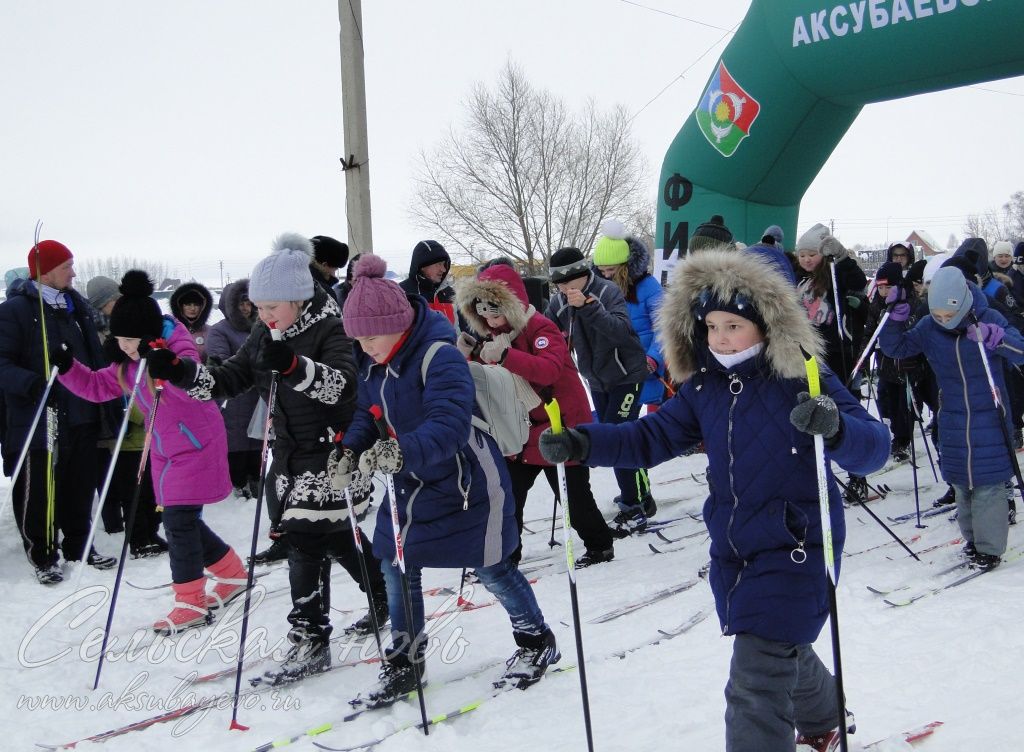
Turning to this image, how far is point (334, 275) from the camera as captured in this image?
5.11 m

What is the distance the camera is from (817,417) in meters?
2.14

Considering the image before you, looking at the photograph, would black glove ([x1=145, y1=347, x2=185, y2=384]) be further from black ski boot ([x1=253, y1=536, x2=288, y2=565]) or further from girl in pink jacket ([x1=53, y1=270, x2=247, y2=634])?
black ski boot ([x1=253, y1=536, x2=288, y2=565])

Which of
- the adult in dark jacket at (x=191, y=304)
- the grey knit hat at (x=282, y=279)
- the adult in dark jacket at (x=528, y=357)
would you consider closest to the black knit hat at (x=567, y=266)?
the adult in dark jacket at (x=528, y=357)

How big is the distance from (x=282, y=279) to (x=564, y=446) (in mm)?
1628

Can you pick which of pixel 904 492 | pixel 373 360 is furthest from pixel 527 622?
pixel 904 492

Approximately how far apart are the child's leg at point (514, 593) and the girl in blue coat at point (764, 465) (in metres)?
0.91

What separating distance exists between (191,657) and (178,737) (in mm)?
819

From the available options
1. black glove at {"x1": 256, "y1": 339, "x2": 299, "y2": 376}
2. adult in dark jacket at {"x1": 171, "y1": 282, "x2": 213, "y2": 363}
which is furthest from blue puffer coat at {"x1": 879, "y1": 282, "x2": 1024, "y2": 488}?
adult in dark jacket at {"x1": 171, "y1": 282, "x2": 213, "y2": 363}

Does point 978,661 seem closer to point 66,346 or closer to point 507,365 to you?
point 507,365

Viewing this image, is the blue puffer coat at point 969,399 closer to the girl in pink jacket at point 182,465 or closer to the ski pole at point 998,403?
the ski pole at point 998,403

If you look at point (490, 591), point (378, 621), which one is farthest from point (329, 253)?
point (490, 591)

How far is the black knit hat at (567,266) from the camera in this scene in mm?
5027

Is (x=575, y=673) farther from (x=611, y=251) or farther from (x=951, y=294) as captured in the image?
(x=611, y=251)

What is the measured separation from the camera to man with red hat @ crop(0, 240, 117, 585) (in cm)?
488
